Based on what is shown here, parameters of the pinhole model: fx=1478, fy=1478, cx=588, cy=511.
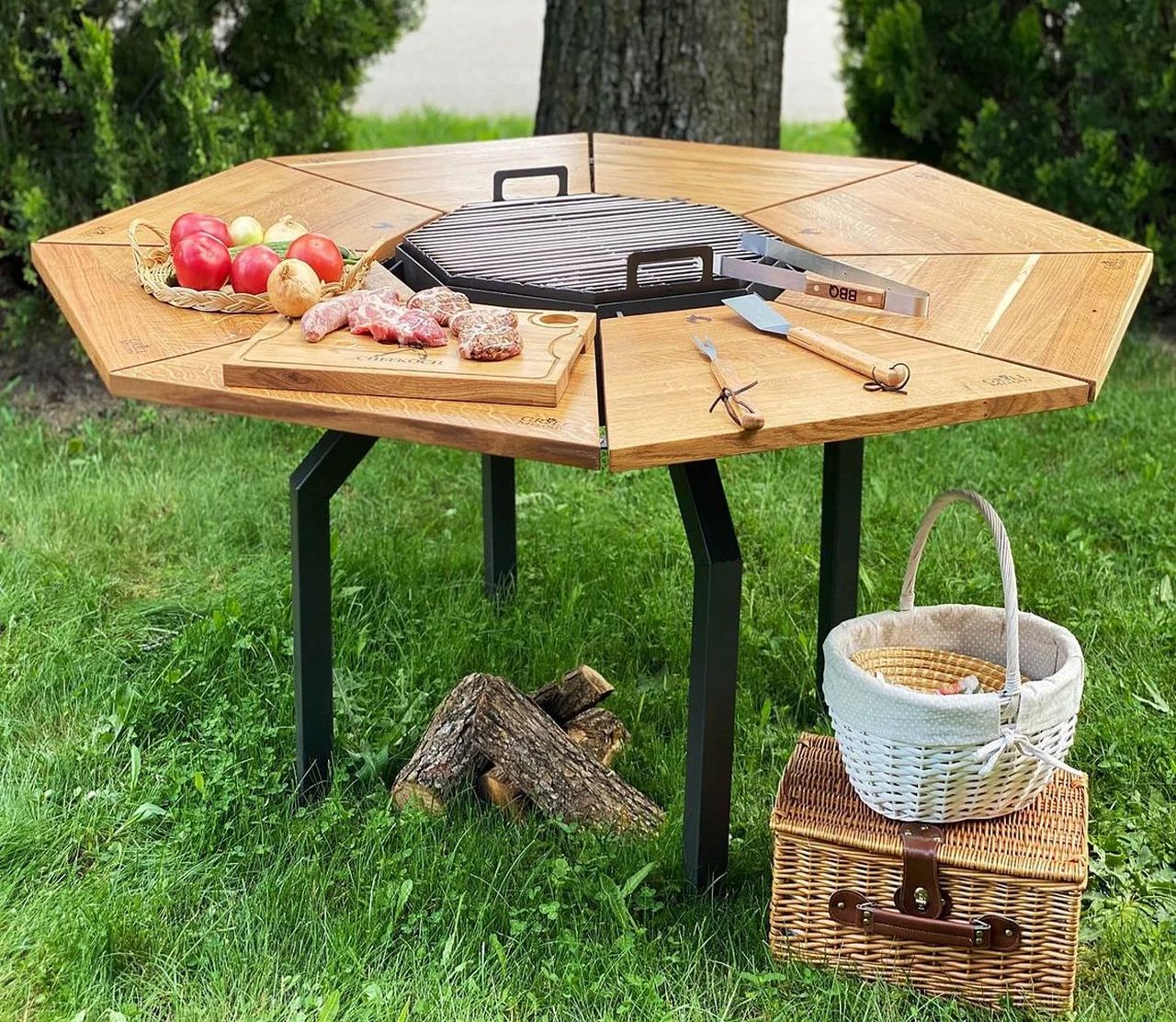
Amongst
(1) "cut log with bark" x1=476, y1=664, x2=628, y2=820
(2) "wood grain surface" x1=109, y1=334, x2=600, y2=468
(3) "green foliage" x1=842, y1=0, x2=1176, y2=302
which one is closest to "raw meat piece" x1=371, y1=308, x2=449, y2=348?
(2) "wood grain surface" x1=109, y1=334, x2=600, y2=468

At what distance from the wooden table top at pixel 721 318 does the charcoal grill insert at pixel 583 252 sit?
0.07 m

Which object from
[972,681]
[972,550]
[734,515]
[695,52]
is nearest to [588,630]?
[734,515]

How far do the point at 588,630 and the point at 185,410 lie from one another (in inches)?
80.1

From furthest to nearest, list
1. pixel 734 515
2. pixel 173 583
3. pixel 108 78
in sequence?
pixel 108 78 < pixel 734 515 < pixel 173 583

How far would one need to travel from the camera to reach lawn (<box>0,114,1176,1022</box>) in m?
2.40

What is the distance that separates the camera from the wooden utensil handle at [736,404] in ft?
6.46

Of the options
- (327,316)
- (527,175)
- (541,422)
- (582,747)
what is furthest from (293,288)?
(582,747)

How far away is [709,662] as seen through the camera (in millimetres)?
2371

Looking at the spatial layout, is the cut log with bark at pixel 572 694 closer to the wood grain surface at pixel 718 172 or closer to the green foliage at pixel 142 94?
the wood grain surface at pixel 718 172

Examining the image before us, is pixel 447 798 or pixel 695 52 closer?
pixel 447 798

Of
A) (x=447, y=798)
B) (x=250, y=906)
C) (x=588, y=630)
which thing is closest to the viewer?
(x=250, y=906)

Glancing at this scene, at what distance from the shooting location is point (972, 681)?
7.76 ft

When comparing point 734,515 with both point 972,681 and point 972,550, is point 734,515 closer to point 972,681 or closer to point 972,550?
point 972,550

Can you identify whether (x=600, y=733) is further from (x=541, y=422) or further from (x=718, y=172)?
(x=718, y=172)
